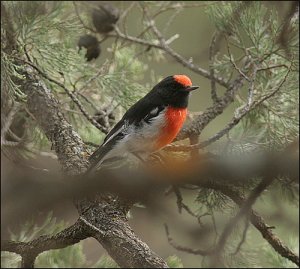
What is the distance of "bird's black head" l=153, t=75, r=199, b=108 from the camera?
1910 millimetres

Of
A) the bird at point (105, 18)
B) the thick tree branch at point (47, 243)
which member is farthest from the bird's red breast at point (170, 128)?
the bird at point (105, 18)

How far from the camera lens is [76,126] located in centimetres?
216

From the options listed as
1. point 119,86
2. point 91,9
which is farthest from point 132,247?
point 91,9

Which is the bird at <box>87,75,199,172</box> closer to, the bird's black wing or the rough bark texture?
the bird's black wing

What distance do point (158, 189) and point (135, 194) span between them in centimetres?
3

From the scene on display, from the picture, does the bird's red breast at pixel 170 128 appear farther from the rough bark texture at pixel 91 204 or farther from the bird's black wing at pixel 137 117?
the rough bark texture at pixel 91 204

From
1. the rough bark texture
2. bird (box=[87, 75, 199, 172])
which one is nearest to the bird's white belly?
bird (box=[87, 75, 199, 172])

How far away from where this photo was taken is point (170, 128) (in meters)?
1.80

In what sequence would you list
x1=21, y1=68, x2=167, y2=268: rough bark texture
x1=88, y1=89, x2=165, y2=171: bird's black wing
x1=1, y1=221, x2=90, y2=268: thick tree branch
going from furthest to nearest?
x1=88, y1=89, x2=165, y2=171: bird's black wing, x1=1, y1=221, x2=90, y2=268: thick tree branch, x1=21, y1=68, x2=167, y2=268: rough bark texture

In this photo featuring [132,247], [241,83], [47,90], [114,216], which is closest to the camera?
[132,247]

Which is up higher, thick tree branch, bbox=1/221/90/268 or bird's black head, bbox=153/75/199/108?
bird's black head, bbox=153/75/199/108

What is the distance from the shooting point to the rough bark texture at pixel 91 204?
111 cm

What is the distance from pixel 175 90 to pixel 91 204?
28.7 inches

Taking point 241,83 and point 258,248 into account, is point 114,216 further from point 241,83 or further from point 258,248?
point 258,248
